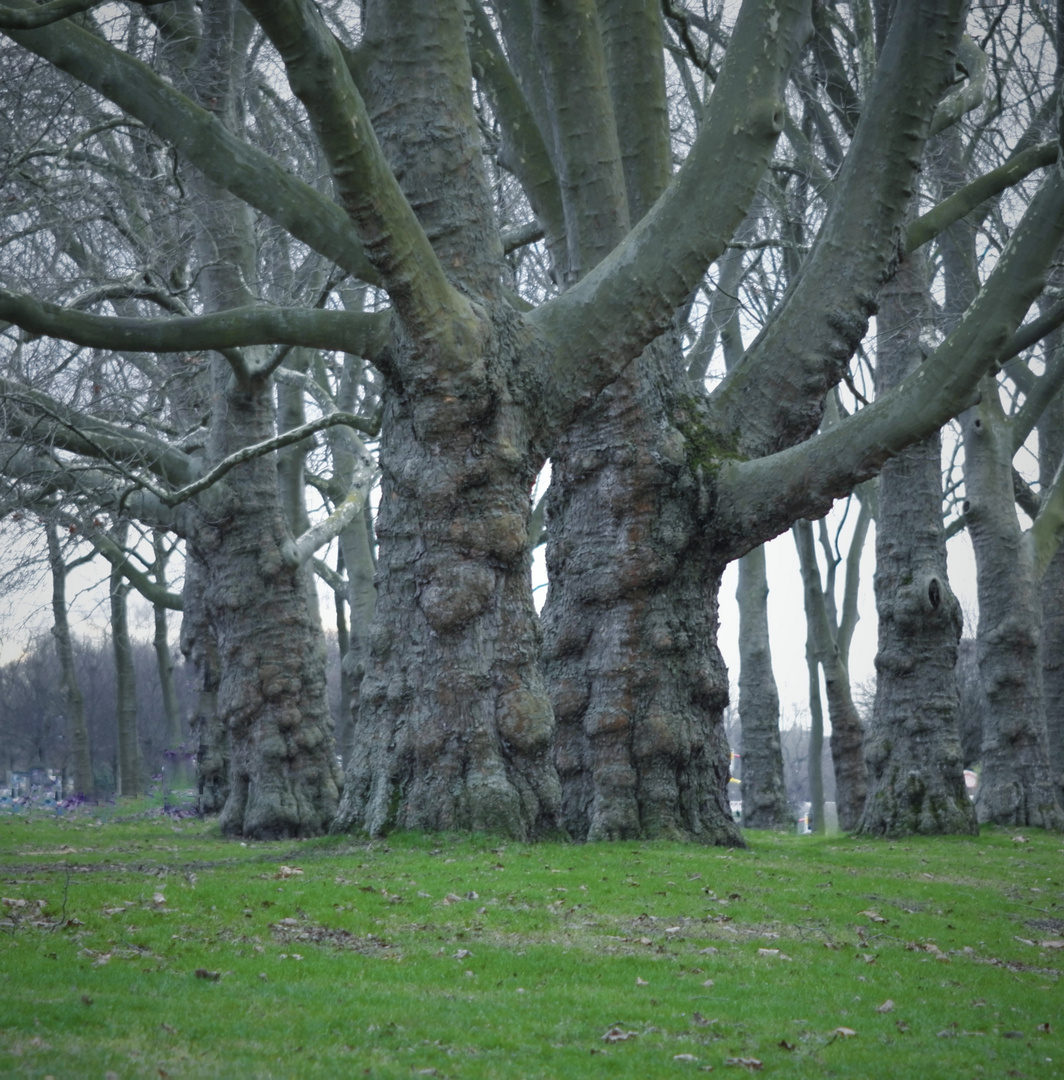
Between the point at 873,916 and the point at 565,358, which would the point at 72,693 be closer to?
the point at 565,358

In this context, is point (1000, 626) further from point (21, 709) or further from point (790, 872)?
point (21, 709)

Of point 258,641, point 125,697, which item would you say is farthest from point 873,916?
point 125,697

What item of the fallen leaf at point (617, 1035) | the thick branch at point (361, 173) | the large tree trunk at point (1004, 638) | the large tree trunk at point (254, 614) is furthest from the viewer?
the large tree trunk at point (1004, 638)

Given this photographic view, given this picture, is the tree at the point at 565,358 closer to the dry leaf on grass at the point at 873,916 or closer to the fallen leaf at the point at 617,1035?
the dry leaf on grass at the point at 873,916

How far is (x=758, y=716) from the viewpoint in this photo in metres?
17.7

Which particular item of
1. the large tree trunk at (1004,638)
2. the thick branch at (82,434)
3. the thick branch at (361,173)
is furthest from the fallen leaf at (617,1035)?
the large tree trunk at (1004,638)

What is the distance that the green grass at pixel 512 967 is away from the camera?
4.09 m

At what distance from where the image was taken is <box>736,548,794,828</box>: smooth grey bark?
17.4 m

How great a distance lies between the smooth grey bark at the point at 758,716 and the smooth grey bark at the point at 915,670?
449 cm

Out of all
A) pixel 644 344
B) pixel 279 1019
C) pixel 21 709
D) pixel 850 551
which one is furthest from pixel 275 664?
pixel 21 709

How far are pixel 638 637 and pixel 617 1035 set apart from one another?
5.60m

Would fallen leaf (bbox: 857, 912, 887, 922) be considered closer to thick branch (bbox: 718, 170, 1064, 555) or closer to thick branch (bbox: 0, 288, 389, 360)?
thick branch (bbox: 718, 170, 1064, 555)

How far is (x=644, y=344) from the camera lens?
8.92 metres

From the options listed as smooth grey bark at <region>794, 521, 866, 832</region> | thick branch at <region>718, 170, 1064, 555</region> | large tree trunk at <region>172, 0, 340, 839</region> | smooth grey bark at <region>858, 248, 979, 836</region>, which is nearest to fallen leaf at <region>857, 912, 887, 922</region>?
thick branch at <region>718, 170, 1064, 555</region>
